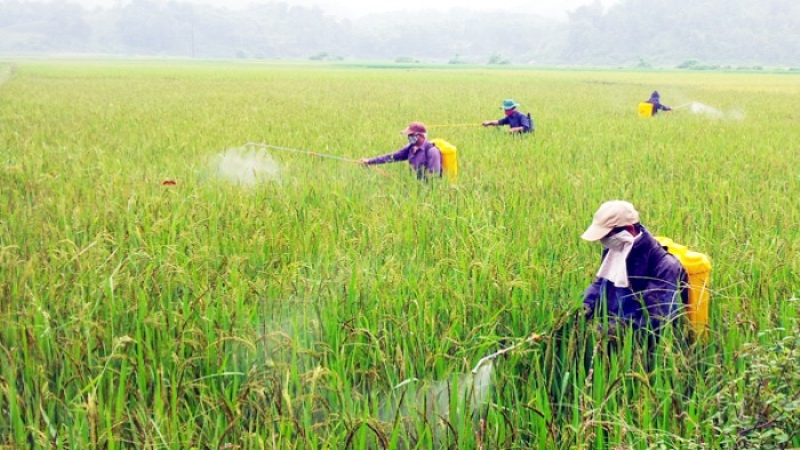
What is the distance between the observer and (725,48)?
148 m

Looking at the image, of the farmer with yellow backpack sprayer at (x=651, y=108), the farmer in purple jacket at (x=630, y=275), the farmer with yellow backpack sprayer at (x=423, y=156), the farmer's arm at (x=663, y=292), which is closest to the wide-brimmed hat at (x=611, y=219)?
the farmer in purple jacket at (x=630, y=275)

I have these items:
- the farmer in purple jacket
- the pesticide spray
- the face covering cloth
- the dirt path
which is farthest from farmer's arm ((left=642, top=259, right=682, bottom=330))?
the dirt path

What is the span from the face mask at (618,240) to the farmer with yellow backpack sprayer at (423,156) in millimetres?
3245

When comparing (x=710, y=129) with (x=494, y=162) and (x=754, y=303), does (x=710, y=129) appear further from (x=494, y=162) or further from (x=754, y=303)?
(x=754, y=303)

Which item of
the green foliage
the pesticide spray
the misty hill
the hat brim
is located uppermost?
the misty hill

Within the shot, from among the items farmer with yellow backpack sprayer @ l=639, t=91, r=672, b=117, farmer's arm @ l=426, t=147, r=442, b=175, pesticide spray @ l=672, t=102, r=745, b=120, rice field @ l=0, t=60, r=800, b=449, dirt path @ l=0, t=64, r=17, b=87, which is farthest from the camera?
dirt path @ l=0, t=64, r=17, b=87

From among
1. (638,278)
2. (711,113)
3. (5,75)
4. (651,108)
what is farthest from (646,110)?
(5,75)

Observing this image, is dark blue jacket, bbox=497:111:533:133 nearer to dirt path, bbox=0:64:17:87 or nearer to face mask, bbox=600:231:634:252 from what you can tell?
face mask, bbox=600:231:634:252

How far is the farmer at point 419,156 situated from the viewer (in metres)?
6.39

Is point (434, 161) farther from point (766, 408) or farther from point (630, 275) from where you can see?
point (766, 408)

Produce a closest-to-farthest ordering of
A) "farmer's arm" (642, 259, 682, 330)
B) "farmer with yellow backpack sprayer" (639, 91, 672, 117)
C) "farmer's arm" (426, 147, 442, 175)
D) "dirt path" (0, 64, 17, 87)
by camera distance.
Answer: "farmer's arm" (642, 259, 682, 330) → "farmer's arm" (426, 147, 442, 175) → "farmer with yellow backpack sprayer" (639, 91, 672, 117) → "dirt path" (0, 64, 17, 87)

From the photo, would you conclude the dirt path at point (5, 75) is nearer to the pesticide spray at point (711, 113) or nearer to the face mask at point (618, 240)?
the pesticide spray at point (711, 113)

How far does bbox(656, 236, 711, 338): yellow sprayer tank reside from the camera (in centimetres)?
296

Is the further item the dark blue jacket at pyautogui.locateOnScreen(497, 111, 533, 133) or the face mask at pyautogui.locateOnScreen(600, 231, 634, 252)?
the dark blue jacket at pyautogui.locateOnScreen(497, 111, 533, 133)
